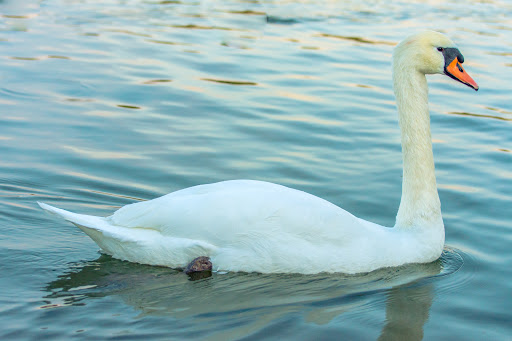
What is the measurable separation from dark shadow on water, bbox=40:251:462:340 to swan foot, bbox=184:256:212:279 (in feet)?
0.14

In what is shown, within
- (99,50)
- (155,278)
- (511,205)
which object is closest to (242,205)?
(155,278)

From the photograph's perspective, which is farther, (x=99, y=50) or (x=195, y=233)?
(x=99, y=50)

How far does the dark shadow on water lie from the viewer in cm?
490

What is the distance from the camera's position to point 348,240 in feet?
17.9

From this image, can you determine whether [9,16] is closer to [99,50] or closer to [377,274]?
[99,50]

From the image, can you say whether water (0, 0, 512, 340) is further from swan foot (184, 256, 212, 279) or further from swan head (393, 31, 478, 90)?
swan head (393, 31, 478, 90)

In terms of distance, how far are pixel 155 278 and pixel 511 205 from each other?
12.1ft

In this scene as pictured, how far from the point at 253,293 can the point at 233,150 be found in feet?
11.6

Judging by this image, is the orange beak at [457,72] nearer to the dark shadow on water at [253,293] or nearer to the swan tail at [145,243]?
the dark shadow on water at [253,293]

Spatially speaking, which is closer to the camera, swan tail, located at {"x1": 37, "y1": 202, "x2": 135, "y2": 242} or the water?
the water

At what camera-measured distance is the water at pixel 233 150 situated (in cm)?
496

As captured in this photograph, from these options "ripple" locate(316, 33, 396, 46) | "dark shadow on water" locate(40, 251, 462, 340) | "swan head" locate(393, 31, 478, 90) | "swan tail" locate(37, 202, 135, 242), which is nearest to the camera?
"dark shadow on water" locate(40, 251, 462, 340)

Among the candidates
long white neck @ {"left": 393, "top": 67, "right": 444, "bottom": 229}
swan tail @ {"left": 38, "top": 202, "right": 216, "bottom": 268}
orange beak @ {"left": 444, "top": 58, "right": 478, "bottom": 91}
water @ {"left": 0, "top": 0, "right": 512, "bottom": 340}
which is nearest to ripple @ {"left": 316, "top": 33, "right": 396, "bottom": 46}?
water @ {"left": 0, "top": 0, "right": 512, "bottom": 340}

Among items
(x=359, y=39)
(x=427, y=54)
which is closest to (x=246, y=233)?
(x=427, y=54)
